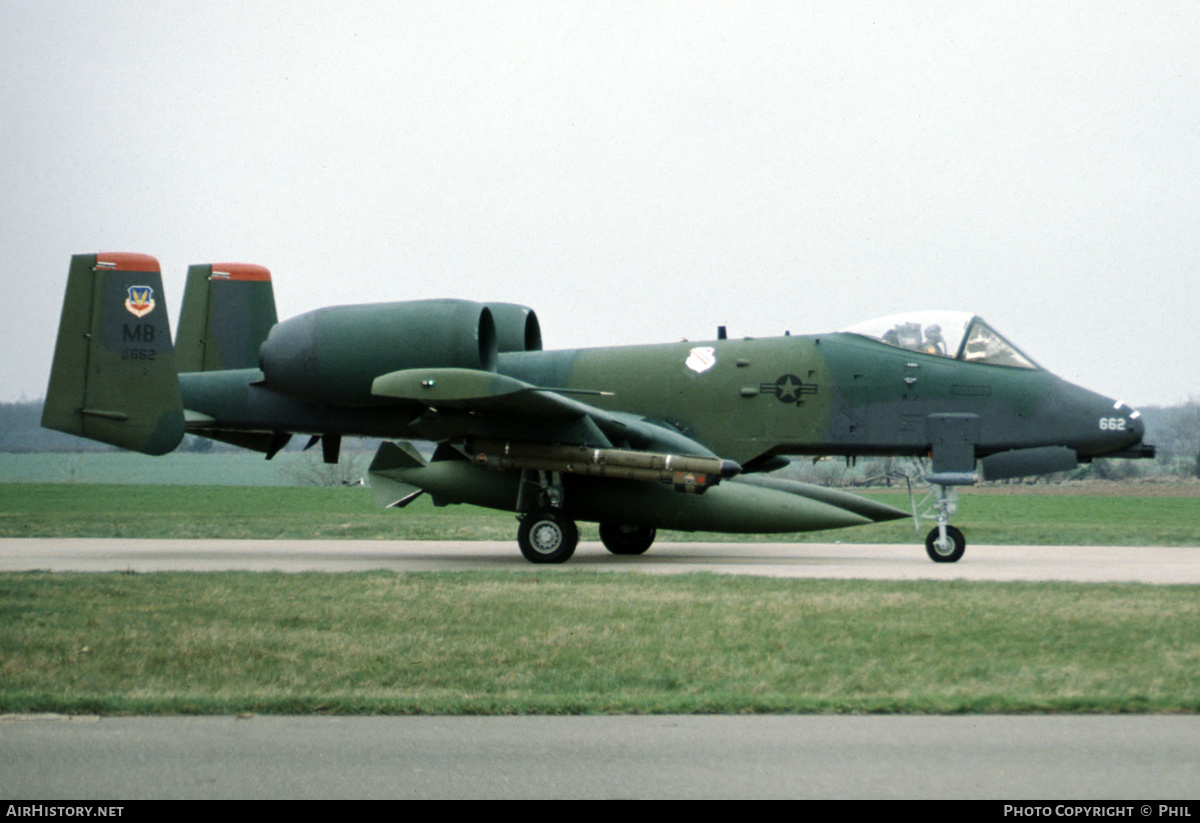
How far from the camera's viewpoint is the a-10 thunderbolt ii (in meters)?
14.8

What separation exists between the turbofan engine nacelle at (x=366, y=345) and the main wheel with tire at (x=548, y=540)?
7.34 ft

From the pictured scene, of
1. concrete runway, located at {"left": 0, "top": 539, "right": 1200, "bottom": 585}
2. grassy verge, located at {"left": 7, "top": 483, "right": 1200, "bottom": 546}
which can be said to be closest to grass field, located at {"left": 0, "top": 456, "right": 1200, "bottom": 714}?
concrete runway, located at {"left": 0, "top": 539, "right": 1200, "bottom": 585}

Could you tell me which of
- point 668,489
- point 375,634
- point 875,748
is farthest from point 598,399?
point 875,748

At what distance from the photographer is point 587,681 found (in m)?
6.24

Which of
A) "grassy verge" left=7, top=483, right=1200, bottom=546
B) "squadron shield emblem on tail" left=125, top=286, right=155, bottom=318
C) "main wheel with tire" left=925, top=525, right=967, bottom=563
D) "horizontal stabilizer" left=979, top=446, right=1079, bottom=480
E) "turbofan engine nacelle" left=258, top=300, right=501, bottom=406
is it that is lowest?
"grassy verge" left=7, top=483, right=1200, bottom=546

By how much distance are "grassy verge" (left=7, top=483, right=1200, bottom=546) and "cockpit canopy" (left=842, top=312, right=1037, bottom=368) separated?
5671 millimetres

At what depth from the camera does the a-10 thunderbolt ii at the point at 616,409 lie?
1476cm

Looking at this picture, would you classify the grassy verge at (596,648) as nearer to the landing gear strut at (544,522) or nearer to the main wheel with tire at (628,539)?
the landing gear strut at (544,522)

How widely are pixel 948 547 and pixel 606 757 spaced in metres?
10.9

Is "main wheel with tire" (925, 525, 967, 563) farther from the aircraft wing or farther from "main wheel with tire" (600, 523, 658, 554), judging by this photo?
"main wheel with tire" (600, 523, 658, 554)

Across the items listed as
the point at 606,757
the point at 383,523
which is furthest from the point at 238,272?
the point at 606,757

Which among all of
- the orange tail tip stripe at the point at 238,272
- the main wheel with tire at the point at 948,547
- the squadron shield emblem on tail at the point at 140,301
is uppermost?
the orange tail tip stripe at the point at 238,272

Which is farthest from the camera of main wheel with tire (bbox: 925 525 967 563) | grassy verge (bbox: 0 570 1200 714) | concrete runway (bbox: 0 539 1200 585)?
main wheel with tire (bbox: 925 525 967 563)

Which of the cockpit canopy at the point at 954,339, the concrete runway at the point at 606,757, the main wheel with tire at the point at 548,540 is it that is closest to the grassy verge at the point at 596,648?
the concrete runway at the point at 606,757
